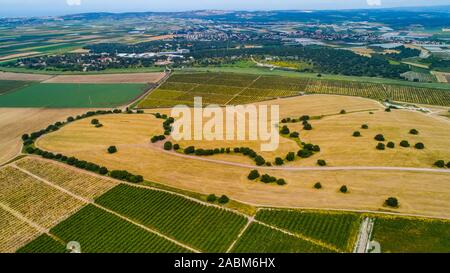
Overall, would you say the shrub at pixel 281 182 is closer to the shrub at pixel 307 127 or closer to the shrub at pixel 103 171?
the shrub at pixel 307 127

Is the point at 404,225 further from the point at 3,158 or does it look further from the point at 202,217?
the point at 3,158

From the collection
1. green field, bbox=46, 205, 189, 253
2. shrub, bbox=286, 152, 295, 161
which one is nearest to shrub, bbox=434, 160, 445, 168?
shrub, bbox=286, 152, 295, 161

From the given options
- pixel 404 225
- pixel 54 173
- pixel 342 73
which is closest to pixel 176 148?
pixel 54 173

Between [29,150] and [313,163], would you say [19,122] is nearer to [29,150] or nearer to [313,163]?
[29,150]

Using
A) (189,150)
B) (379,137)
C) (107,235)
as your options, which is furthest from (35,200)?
(379,137)
